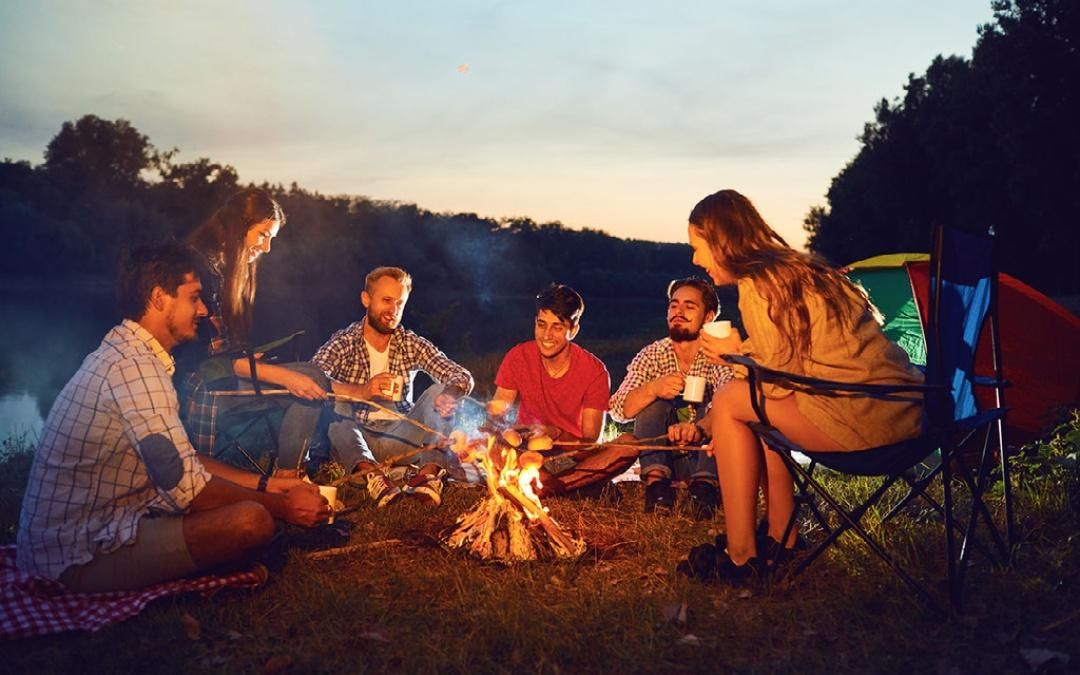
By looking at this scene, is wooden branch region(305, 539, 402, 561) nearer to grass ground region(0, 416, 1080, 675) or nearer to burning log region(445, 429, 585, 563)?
grass ground region(0, 416, 1080, 675)

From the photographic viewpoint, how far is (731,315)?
2900 cm

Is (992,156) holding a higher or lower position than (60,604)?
higher

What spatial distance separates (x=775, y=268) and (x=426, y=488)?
2.19m

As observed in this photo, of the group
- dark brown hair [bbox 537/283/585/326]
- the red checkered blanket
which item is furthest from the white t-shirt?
the red checkered blanket

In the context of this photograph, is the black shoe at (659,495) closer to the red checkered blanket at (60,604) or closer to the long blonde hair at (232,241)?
the red checkered blanket at (60,604)

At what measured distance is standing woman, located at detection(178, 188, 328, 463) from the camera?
190 inches

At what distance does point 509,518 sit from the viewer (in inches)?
153

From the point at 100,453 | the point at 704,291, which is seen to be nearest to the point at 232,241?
the point at 100,453

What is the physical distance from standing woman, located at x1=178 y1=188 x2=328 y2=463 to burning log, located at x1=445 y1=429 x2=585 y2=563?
1.26 m

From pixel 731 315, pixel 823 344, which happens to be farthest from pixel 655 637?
pixel 731 315

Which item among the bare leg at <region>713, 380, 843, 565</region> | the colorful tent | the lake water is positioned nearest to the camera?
the bare leg at <region>713, 380, 843, 565</region>

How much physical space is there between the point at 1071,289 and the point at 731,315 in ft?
31.9

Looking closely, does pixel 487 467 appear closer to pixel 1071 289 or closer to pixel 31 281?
pixel 1071 289

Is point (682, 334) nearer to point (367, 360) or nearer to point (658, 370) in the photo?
point (658, 370)
